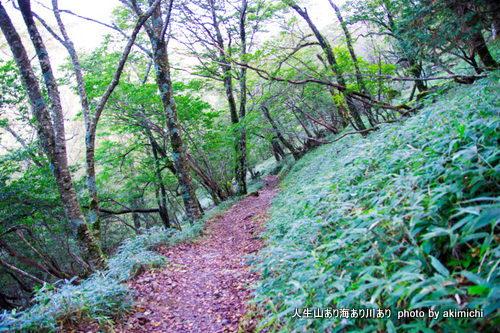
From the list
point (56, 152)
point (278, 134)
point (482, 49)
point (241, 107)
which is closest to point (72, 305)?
point (56, 152)

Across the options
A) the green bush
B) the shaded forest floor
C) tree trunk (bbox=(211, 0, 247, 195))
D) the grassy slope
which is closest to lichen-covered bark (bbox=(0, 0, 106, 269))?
the green bush

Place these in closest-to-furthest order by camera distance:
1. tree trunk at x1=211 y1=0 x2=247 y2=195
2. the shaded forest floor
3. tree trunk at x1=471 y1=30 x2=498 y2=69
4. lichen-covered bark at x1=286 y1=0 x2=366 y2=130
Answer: the shaded forest floor
tree trunk at x1=471 y1=30 x2=498 y2=69
lichen-covered bark at x1=286 y1=0 x2=366 y2=130
tree trunk at x1=211 y1=0 x2=247 y2=195

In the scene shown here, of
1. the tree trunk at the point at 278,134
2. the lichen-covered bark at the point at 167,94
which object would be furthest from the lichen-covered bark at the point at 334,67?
the lichen-covered bark at the point at 167,94

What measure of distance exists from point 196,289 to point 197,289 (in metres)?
→ 0.02

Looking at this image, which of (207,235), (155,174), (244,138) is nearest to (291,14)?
(244,138)

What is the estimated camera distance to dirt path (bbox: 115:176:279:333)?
276cm

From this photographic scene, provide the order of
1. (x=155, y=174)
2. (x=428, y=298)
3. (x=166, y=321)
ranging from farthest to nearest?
(x=155, y=174) < (x=166, y=321) < (x=428, y=298)

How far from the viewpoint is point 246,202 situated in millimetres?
9305

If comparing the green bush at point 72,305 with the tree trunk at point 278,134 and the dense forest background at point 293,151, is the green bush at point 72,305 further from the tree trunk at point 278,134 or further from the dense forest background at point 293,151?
the tree trunk at point 278,134

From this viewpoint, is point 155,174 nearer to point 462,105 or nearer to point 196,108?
point 196,108

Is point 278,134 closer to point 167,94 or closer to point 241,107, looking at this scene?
point 241,107

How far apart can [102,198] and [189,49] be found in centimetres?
738

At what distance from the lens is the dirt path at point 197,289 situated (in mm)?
2764

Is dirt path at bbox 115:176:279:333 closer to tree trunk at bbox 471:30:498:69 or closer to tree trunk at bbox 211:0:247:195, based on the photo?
tree trunk at bbox 211:0:247:195
